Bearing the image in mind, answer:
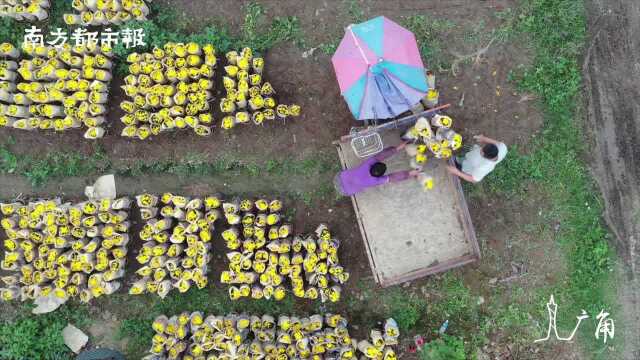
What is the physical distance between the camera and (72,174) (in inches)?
352

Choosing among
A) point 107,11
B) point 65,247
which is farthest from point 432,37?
point 65,247

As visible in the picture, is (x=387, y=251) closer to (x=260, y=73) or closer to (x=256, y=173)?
(x=256, y=173)

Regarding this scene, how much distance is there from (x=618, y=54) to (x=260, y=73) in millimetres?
6277

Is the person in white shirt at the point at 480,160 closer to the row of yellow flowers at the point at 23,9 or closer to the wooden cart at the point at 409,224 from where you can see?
the wooden cart at the point at 409,224

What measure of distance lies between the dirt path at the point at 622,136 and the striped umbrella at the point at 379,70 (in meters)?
3.50

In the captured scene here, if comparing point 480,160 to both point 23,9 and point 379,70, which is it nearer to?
point 379,70

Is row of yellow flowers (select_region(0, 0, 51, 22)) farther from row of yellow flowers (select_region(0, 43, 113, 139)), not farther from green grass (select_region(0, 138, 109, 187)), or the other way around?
green grass (select_region(0, 138, 109, 187))

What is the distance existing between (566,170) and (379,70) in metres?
3.99

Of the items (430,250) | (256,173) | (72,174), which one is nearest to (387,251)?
(430,250)

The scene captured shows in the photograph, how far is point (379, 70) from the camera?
277 inches

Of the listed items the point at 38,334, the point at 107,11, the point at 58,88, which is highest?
the point at 107,11

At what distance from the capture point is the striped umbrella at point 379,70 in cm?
710

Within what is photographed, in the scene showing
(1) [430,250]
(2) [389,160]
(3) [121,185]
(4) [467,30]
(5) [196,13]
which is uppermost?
(5) [196,13]

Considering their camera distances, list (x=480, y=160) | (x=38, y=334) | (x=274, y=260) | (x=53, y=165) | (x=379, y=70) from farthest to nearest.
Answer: (x=53, y=165), (x=38, y=334), (x=274, y=260), (x=480, y=160), (x=379, y=70)
